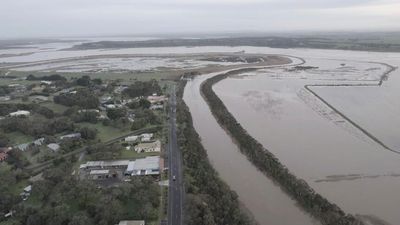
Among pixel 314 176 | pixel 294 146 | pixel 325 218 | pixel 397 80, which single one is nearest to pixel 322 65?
pixel 397 80

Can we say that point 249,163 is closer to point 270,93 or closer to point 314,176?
point 314,176

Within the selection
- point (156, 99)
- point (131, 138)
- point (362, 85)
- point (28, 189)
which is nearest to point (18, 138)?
point (131, 138)

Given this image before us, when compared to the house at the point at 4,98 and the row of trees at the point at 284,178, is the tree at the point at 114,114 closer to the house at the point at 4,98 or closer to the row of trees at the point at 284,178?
the row of trees at the point at 284,178

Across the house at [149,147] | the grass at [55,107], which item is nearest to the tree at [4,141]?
the grass at [55,107]

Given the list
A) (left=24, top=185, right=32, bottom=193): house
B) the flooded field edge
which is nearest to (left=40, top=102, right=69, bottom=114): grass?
(left=24, top=185, right=32, bottom=193): house

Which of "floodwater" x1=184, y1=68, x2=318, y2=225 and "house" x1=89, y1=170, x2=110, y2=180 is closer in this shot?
"floodwater" x1=184, y1=68, x2=318, y2=225

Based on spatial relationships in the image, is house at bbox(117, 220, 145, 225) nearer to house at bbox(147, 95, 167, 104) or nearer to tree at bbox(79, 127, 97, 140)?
tree at bbox(79, 127, 97, 140)

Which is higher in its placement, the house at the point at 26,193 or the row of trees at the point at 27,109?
the row of trees at the point at 27,109

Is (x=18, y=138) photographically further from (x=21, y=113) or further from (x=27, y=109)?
(x=27, y=109)

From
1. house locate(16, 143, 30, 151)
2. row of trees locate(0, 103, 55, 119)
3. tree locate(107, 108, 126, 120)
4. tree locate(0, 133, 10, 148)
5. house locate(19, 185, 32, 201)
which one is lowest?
house locate(19, 185, 32, 201)
